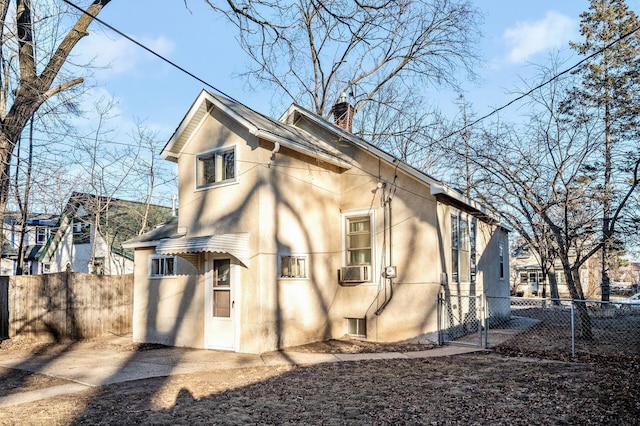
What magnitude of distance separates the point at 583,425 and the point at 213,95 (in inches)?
377

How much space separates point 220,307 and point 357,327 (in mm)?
3587

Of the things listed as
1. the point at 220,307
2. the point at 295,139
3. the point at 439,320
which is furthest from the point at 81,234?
the point at 439,320

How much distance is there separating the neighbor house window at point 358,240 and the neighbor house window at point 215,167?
3.44m

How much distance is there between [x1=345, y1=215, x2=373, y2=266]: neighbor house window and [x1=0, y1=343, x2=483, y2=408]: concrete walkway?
Answer: 9.59 ft

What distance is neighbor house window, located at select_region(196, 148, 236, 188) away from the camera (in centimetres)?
1113

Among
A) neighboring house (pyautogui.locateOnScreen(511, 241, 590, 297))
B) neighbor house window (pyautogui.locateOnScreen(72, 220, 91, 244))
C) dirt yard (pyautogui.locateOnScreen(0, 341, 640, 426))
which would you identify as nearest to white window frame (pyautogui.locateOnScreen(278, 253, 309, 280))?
dirt yard (pyautogui.locateOnScreen(0, 341, 640, 426))

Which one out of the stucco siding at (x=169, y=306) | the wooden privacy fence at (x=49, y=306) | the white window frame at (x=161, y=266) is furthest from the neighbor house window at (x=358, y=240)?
the wooden privacy fence at (x=49, y=306)

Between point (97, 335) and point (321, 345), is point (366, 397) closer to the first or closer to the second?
point (321, 345)

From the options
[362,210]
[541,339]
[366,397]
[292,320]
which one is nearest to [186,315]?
[292,320]

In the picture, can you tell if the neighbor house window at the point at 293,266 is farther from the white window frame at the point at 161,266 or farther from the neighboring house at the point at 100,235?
the neighboring house at the point at 100,235

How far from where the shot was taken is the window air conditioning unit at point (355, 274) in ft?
38.8

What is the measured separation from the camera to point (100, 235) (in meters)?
22.3

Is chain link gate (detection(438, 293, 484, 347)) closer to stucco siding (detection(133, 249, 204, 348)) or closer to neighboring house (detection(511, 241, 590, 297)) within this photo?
stucco siding (detection(133, 249, 204, 348))

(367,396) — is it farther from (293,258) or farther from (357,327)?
(357,327)
